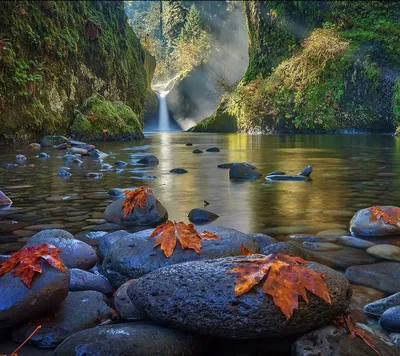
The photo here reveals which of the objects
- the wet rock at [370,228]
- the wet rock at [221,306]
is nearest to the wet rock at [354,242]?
the wet rock at [370,228]

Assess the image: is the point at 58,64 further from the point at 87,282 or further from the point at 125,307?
the point at 125,307

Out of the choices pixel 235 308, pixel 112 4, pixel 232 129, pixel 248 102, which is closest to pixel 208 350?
pixel 235 308

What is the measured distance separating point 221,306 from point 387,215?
106 inches

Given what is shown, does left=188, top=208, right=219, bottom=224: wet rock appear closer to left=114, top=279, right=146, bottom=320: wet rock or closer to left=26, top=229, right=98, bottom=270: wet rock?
left=26, top=229, right=98, bottom=270: wet rock

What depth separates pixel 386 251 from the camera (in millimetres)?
3504

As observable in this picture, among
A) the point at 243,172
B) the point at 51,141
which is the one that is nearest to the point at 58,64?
the point at 51,141

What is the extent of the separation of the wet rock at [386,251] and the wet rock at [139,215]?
208cm

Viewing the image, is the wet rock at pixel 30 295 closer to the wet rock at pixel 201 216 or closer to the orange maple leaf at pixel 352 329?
the orange maple leaf at pixel 352 329

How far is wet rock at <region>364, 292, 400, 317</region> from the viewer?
248cm

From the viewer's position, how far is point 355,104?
2645 cm

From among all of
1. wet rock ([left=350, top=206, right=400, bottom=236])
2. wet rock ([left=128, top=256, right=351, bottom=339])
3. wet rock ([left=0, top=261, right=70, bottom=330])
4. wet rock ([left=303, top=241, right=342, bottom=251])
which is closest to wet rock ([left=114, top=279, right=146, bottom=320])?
wet rock ([left=128, top=256, right=351, bottom=339])

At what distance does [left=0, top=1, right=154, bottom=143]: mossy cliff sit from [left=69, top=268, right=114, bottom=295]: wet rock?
15076 mm

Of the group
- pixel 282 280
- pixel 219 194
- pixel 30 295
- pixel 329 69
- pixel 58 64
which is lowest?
pixel 219 194

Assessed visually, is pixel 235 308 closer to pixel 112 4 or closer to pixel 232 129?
pixel 112 4
